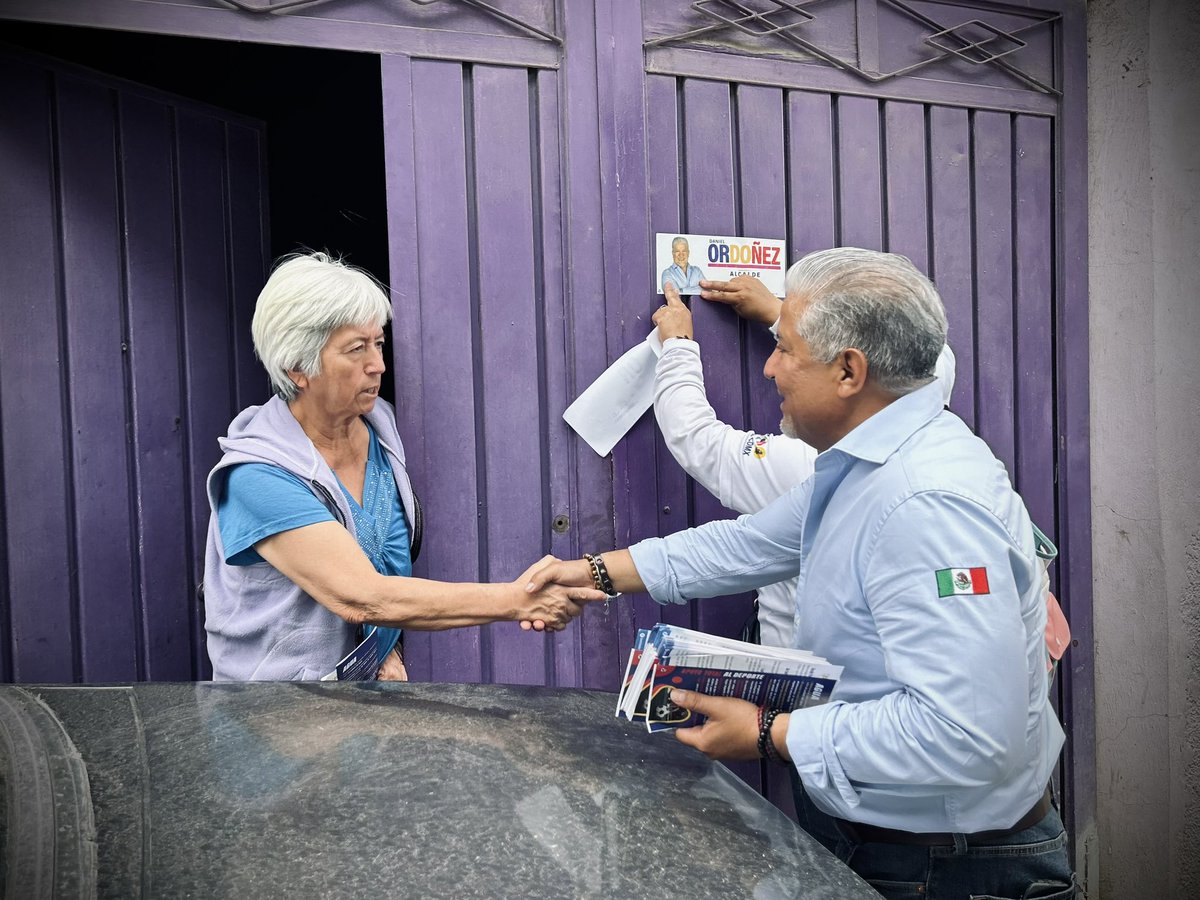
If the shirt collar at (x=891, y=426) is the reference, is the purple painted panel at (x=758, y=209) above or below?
above

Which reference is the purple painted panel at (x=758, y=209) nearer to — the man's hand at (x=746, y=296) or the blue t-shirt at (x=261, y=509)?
the man's hand at (x=746, y=296)

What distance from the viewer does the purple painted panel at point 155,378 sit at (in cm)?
315

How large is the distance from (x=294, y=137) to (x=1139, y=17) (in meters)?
3.61

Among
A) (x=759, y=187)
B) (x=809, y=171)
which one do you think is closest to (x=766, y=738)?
(x=759, y=187)

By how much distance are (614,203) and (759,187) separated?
1.65 feet

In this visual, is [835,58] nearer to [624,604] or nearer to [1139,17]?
[1139,17]

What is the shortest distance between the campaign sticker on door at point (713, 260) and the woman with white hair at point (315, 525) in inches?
34.6

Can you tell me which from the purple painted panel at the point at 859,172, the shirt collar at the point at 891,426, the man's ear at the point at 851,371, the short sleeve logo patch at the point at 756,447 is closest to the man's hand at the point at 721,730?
the shirt collar at the point at 891,426

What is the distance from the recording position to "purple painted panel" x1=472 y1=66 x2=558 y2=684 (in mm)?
Result: 2727

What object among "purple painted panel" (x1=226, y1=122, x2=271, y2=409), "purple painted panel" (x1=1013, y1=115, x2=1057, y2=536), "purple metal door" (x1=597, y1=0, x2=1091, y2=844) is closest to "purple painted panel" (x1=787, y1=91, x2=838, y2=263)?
"purple metal door" (x1=597, y1=0, x2=1091, y2=844)

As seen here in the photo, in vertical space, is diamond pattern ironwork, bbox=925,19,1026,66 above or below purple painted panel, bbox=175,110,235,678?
above

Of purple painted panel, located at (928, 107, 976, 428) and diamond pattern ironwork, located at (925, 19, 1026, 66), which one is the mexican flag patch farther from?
diamond pattern ironwork, located at (925, 19, 1026, 66)

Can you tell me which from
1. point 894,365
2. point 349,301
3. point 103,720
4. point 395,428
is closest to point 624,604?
point 395,428

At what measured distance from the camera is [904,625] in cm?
147
